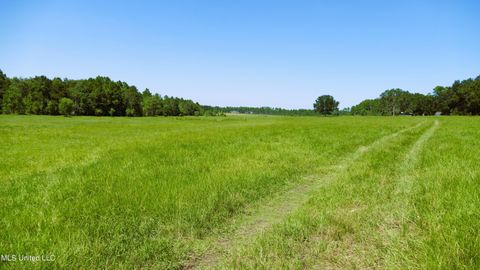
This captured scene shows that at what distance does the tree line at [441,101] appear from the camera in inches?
4853

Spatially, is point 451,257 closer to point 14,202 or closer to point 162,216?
point 162,216

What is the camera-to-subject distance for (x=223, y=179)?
27.5 ft

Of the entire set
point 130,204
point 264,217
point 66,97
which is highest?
point 66,97

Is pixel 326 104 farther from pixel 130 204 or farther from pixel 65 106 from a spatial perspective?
pixel 130 204

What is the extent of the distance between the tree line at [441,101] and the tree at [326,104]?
36.6 metres

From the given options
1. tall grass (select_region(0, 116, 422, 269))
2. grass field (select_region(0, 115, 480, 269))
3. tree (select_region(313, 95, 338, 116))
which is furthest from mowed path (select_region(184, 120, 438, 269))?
tree (select_region(313, 95, 338, 116))

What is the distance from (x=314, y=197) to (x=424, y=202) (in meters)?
2.39

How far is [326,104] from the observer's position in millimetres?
194875

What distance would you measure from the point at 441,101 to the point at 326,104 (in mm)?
66309

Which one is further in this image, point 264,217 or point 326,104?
point 326,104

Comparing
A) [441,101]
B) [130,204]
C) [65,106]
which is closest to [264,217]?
[130,204]

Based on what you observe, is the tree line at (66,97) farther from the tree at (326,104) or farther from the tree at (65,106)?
the tree at (326,104)

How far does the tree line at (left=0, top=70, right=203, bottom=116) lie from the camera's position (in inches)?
3730

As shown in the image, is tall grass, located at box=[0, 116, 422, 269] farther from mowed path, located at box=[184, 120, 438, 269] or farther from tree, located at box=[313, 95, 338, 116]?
tree, located at box=[313, 95, 338, 116]
